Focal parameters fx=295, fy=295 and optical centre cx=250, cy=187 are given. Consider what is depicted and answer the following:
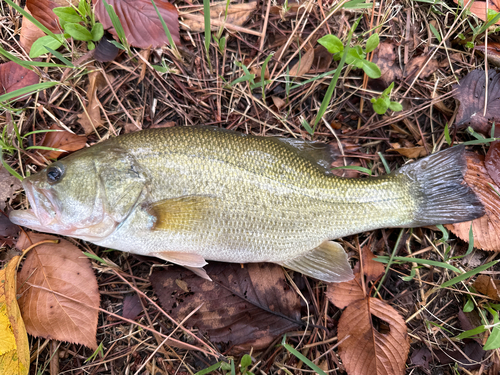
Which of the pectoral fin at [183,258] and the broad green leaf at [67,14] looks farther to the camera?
the broad green leaf at [67,14]

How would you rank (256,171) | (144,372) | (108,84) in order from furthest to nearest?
(108,84) → (144,372) → (256,171)

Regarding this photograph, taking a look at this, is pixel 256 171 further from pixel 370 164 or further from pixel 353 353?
pixel 353 353

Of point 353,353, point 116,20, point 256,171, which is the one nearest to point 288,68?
point 256,171

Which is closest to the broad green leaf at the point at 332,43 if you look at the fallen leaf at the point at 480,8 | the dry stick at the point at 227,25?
the dry stick at the point at 227,25

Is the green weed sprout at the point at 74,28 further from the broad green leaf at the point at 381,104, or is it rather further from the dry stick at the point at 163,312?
the broad green leaf at the point at 381,104

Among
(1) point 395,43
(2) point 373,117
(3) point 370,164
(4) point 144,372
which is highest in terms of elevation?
(1) point 395,43

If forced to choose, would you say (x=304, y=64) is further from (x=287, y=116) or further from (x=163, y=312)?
(x=163, y=312)

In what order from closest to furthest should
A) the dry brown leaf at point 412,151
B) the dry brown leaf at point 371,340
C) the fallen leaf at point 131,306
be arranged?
the dry brown leaf at point 371,340 < the fallen leaf at point 131,306 < the dry brown leaf at point 412,151
